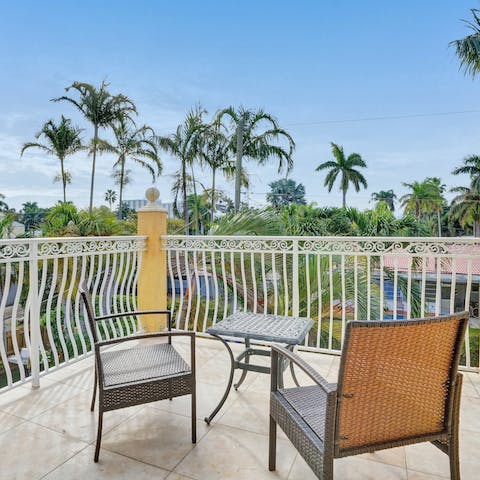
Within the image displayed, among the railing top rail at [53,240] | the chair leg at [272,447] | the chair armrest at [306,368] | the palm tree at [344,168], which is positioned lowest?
the chair leg at [272,447]

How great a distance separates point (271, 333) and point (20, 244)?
2.02 m

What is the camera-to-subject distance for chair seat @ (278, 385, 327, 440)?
1540 millimetres

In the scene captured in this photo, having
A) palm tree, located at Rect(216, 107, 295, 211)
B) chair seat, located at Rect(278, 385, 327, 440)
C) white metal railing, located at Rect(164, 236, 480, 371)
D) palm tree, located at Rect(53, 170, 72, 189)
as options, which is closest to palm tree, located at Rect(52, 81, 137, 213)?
palm tree, located at Rect(53, 170, 72, 189)

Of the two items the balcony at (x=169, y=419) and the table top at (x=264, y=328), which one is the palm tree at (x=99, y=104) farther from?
the table top at (x=264, y=328)

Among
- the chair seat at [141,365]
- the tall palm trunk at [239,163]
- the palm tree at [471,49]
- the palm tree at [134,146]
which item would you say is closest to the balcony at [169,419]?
the chair seat at [141,365]

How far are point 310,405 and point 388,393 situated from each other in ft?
1.37

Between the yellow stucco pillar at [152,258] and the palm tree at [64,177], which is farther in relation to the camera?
the palm tree at [64,177]

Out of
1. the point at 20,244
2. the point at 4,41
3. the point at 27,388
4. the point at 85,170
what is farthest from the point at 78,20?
the point at 85,170

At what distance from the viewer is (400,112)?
59.6 feet

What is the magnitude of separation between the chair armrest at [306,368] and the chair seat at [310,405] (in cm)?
16

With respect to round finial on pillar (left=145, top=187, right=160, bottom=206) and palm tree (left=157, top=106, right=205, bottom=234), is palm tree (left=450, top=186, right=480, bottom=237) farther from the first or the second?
round finial on pillar (left=145, top=187, right=160, bottom=206)

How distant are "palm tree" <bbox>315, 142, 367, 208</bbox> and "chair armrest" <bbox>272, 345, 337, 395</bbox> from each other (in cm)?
2563

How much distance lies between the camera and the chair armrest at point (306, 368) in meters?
1.40

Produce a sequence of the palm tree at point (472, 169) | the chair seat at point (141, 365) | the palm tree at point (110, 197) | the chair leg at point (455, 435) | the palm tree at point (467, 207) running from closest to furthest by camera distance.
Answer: the chair leg at point (455, 435)
the chair seat at point (141, 365)
the palm tree at point (472, 169)
the palm tree at point (467, 207)
the palm tree at point (110, 197)
